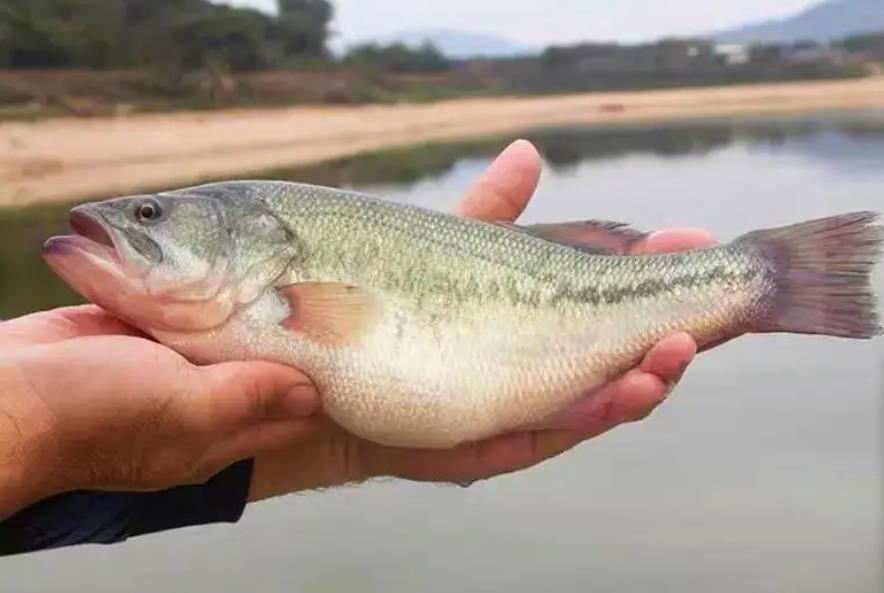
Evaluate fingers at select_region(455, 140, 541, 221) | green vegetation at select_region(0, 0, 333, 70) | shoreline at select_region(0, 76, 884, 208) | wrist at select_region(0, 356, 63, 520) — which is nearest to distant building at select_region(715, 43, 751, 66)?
shoreline at select_region(0, 76, 884, 208)

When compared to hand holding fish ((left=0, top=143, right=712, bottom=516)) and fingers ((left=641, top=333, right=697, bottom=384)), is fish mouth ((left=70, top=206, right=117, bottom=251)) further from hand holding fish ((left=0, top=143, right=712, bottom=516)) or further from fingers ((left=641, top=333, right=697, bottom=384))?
fingers ((left=641, top=333, right=697, bottom=384))

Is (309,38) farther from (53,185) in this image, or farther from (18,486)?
(18,486)

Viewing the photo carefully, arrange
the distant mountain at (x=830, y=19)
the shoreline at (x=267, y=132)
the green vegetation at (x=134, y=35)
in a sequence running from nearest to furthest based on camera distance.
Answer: the shoreline at (x=267, y=132) → the green vegetation at (x=134, y=35) → the distant mountain at (x=830, y=19)

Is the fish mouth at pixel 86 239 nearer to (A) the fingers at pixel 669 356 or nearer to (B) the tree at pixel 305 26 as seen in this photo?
(A) the fingers at pixel 669 356

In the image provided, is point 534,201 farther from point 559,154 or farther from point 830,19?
point 830,19

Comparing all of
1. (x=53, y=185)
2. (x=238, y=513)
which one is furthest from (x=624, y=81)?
(x=238, y=513)

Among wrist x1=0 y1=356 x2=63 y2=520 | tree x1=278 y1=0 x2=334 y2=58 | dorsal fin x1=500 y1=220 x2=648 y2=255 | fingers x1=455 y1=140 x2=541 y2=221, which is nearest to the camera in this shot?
wrist x1=0 y1=356 x2=63 y2=520

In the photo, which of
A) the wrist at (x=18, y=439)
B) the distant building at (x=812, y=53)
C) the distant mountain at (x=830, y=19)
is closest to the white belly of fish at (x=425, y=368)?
the wrist at (x=18, y=439)
